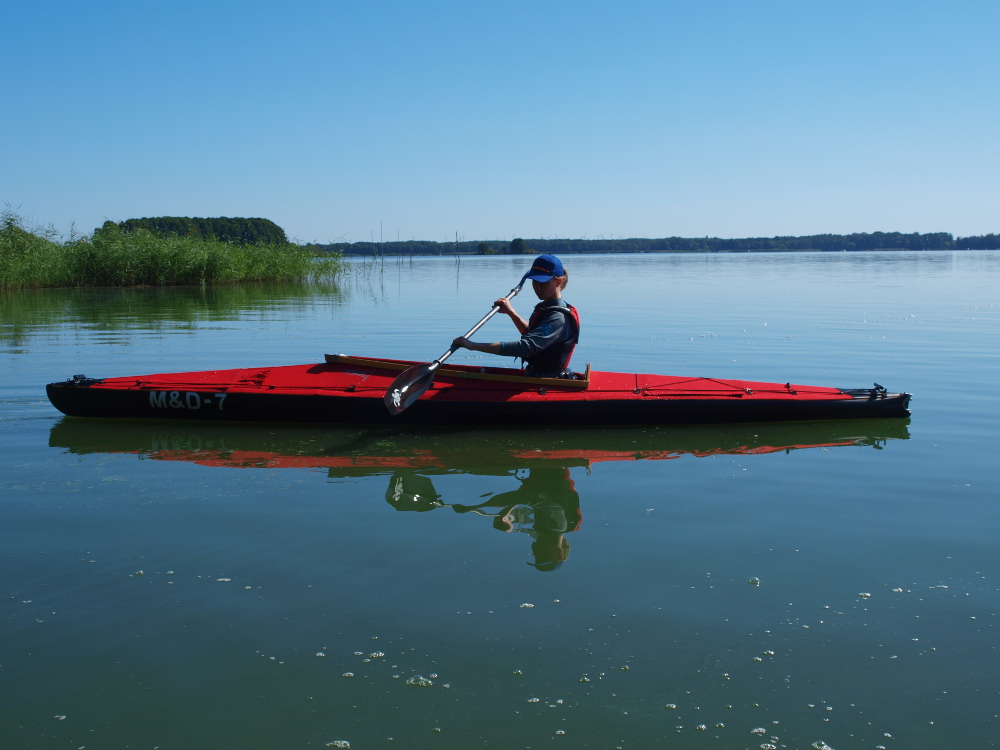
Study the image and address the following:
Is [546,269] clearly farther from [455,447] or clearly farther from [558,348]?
[455,447]

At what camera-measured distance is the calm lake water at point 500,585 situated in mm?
2791

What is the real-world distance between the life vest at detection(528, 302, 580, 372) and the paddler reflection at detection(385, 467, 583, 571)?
4.55ft

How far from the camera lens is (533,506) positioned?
16.4ft

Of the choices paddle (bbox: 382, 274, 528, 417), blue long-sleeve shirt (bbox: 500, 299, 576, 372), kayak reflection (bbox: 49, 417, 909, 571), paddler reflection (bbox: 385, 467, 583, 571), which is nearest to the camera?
paddler reflection (bbox: 385, 467, 583, 571)

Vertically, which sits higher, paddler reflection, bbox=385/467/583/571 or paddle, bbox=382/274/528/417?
paddle, bbox=382/274/528/417

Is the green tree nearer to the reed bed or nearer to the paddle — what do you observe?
the reed bed

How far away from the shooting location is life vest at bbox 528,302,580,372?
22.3 feet

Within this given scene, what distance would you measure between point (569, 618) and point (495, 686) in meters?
0.59

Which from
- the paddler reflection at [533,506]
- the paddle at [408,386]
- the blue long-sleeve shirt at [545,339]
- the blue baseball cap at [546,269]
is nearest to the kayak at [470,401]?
the paddle at [408,386]

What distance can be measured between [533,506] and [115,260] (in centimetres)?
2323

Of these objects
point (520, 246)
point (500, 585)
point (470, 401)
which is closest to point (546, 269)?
point (470, 401)

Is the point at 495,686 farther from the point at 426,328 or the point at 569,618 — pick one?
the point at 426,328

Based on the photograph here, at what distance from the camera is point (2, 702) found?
9.27ft

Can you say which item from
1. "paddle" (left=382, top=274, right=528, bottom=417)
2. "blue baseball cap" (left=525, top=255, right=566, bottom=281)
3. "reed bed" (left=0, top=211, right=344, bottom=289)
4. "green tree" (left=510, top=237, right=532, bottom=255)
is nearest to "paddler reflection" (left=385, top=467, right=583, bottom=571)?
"paddle" (left=382, top=274, right=528, bottom=417)
